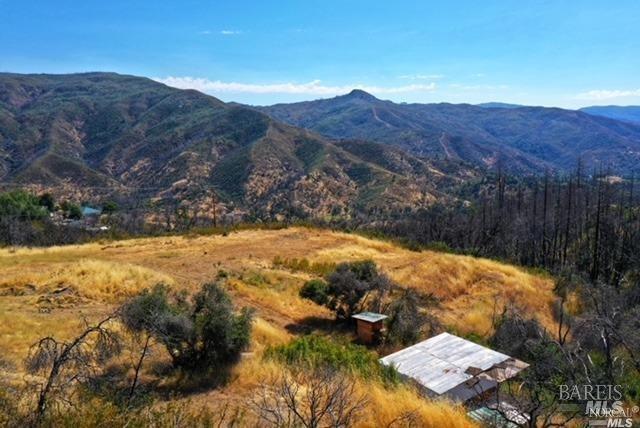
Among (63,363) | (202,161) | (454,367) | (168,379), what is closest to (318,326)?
(454,367)

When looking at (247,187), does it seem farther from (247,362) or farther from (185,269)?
(247,362)

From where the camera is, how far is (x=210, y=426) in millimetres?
5051

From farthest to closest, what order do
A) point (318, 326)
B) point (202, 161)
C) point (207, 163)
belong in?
point (202, 161)
point (207, 163)
point (318, 326)

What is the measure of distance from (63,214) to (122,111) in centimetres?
11752

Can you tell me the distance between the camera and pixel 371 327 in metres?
12.7

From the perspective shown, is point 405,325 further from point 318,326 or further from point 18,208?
point 18,208

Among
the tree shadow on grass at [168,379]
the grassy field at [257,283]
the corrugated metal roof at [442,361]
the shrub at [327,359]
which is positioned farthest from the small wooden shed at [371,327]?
the tree shadow on grass at [168,379]

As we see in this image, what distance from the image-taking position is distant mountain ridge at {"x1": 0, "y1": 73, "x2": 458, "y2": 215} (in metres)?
99.8

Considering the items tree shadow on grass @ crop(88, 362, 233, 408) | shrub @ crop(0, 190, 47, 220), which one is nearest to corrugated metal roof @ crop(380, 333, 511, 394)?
tree shadow on grass @ crop(88, 362, 233, 408)

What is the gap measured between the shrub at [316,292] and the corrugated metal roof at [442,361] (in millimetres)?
5946

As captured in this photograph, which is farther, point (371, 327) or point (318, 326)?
point (318, 326)

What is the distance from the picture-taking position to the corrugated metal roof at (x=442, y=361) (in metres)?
7.89

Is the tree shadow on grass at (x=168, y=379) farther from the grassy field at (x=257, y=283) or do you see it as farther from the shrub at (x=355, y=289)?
the shrub at (x=355, y=289)

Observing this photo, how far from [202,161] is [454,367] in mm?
115320
